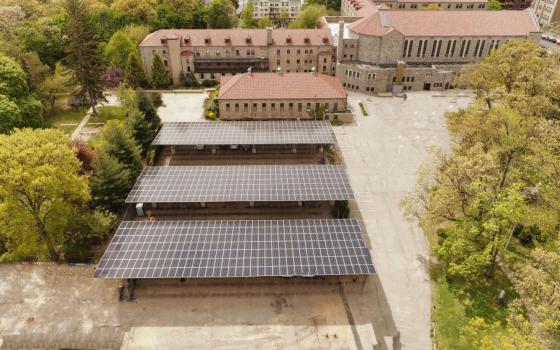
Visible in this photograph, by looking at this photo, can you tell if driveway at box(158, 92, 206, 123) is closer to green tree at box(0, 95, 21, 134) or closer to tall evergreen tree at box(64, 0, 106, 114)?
tall evergreen tree at box(64, 0, 106, 114)

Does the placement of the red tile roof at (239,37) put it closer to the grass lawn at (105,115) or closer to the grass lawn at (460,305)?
the grass lawn at (105,115)

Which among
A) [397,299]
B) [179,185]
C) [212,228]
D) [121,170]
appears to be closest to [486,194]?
[397,299]

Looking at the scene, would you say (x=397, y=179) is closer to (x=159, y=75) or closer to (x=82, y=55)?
(x=159, y=75)

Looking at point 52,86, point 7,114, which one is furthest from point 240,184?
point 52,86

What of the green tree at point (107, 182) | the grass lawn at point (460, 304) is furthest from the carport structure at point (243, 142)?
the grass lawn at point (460, 304)

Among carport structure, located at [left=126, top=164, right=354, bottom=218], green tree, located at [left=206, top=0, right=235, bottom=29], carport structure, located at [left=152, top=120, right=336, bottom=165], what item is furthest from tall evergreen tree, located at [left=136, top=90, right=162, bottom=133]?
green tree, located at [left=206, top=0, right=235, bottom=29]
